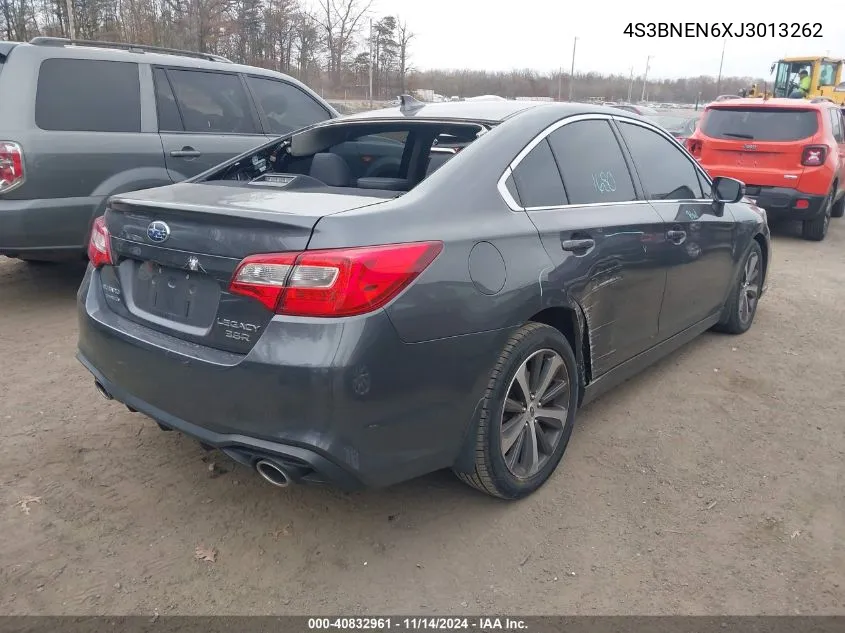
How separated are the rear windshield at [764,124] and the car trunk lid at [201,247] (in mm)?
8053

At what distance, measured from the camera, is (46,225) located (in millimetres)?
4805

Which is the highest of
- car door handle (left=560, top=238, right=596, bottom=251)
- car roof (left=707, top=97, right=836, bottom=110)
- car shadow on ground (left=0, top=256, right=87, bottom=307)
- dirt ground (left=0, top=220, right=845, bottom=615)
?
car roof (left=707, top=97, right=836, bottom=110)

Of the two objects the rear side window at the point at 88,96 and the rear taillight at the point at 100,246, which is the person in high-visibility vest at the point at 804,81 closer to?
the rear side window at the point at 88,96

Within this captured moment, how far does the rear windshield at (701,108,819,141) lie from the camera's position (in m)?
8.73

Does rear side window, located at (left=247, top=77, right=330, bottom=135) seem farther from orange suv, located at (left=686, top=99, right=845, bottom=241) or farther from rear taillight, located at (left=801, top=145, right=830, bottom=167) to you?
rear taillight, located at (left=801, top=145, right=830, bottom=167)

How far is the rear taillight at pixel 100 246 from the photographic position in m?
2.82

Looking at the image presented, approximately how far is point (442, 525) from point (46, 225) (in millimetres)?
3719

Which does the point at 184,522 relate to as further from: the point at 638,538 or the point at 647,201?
the point at 647,201

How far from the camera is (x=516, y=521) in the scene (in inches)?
109

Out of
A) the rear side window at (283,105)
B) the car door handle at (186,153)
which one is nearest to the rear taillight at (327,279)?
the car door handle at (186,153)

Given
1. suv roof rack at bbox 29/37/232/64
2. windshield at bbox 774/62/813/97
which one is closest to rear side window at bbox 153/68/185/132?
suv roof rack at bbox 29/37/232/64

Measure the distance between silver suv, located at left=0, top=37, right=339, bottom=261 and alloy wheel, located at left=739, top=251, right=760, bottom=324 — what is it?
164 inches

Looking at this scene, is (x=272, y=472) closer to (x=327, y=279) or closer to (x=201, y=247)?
(x=327, y=279)

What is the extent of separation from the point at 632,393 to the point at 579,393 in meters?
0.97
